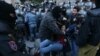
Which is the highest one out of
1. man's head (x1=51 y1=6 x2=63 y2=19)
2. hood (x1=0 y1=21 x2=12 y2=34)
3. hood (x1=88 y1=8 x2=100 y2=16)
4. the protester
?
hood (x1=0 y1=21 x2=12 y2=34)

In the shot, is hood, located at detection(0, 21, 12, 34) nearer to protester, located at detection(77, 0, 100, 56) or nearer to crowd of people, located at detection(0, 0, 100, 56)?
crowd of people, located at detection(0, 0, 100, 56)

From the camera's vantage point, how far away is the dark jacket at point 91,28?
5789 mm

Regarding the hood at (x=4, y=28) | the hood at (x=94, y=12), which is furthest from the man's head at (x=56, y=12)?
the hood at (x=4, y=28)

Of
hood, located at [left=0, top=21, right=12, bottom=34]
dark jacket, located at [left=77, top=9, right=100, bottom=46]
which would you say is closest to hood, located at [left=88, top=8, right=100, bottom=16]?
dark jacket, located at [left=77, top=9, right=100, bottom=46]

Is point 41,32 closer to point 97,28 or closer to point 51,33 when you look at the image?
point 51,33

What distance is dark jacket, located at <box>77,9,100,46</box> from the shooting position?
579 cm

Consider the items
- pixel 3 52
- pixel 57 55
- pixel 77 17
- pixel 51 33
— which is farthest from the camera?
pixel 77 17

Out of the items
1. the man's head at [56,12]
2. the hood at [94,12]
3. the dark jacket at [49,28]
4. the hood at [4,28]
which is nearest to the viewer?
the hood at [4,28]

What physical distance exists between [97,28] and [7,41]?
9.99 ft

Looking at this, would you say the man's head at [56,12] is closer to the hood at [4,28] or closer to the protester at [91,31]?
the protester at [91,31]

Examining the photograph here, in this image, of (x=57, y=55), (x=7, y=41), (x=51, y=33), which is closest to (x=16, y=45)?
(x=7, y=41)

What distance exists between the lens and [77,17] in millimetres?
10258

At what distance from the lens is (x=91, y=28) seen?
19.3 ft

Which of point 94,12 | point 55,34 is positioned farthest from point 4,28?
point 55,34
